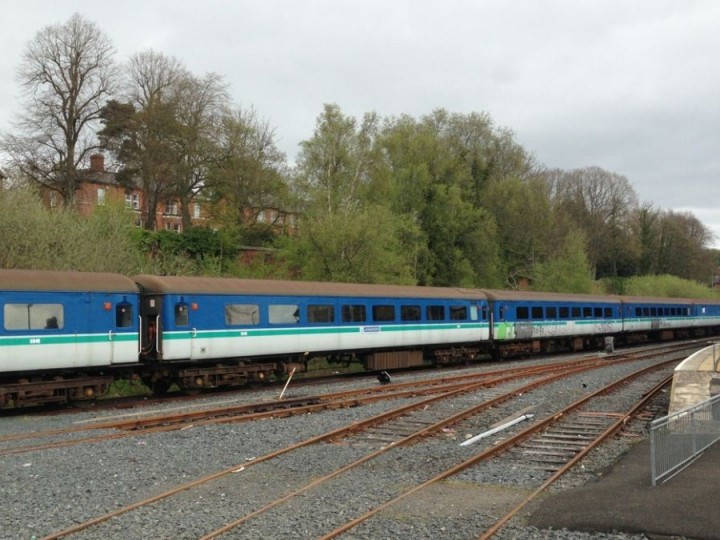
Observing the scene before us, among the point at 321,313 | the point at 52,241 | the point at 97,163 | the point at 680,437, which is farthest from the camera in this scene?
the point at 97,163

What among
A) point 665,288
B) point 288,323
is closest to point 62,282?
point 288,323

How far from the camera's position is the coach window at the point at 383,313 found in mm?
24027

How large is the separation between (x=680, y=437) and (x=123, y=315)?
11.9m

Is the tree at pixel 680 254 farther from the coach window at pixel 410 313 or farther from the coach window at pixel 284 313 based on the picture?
the coach window at pixel 284 313

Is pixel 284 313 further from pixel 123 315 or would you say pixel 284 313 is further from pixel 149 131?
pixel 149 131

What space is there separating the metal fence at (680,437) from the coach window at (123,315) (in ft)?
38.2

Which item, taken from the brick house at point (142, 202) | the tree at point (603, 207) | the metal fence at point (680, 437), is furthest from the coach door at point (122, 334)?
the tree at point (603, 207)

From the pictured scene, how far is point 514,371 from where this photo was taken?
24.6m

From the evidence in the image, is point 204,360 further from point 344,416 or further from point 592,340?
point 592,340

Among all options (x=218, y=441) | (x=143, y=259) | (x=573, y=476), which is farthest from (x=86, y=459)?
(x=143, y=259)

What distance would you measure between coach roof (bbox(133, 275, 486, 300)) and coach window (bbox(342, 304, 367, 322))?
370mm

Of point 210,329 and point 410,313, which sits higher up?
point 410,313

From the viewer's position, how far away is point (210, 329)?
60.7 ft

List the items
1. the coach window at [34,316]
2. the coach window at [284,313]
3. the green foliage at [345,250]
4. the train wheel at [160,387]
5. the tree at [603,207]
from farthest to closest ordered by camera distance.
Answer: the tree at [603,207] → the green foliage at [345,250] → the coach window at [284,313] → the train wheel at [160,387] → the coach window at [34,316]
